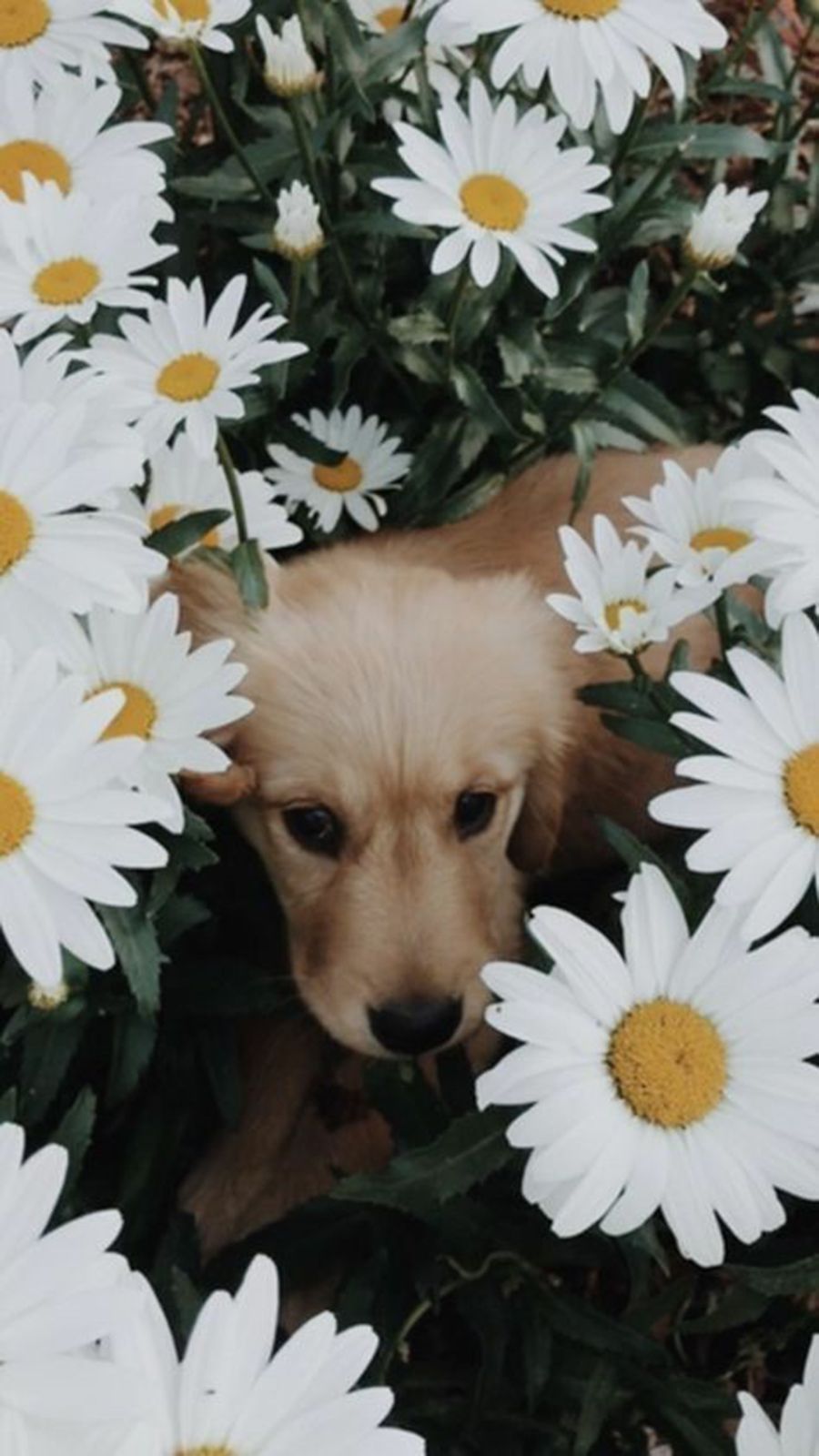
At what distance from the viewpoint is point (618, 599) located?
1.43m

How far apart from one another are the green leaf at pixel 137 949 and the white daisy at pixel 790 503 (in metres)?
0.51

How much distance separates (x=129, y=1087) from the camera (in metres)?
1.53

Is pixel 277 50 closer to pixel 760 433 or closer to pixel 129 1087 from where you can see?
pixel 760 433

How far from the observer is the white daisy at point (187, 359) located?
146cm

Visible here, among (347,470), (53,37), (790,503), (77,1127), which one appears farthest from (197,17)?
(77,1127)

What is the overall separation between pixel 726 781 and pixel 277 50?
2.46ft

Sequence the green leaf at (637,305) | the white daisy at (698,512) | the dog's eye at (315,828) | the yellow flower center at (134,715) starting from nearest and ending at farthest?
the yellow flower center at (134,715), the white daisy at (698,512), the dog's eye at (315,828), the green leaf at (637,305)

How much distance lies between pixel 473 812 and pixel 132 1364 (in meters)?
0.78

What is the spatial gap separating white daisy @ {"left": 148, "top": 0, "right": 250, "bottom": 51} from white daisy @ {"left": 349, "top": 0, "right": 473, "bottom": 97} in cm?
18

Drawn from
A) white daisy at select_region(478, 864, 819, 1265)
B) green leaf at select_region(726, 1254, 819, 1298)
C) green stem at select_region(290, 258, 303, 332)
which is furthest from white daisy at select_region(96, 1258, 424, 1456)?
green stem at select_region(290, 258, 303, 332)

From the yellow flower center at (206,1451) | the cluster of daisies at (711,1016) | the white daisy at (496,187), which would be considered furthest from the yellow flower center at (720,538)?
the yellow flower center at (206,1451)

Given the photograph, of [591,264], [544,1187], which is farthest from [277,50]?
[544,1187]

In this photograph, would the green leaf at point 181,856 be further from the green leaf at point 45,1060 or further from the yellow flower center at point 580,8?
the yellow flower center at point 580,8

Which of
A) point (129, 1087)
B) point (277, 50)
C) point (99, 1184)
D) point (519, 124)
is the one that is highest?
point (277, 50)
